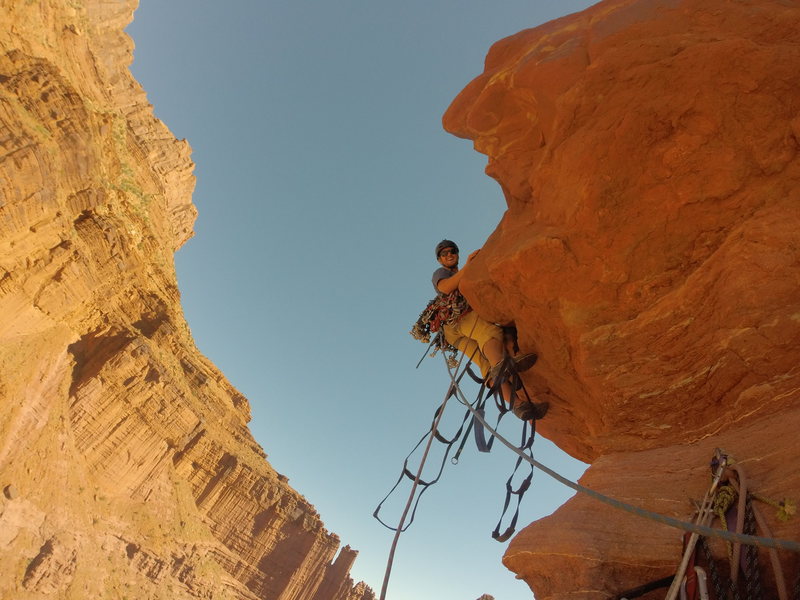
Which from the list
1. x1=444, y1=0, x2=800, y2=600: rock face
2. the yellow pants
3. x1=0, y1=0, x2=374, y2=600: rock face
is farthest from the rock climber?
x1=0, y1=0, x2=374, y2=600: rock face

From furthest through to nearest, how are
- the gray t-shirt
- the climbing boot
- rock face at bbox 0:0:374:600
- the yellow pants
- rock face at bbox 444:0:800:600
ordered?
rock face at bbox 0:0:374:600, the gray t-shirt, the yellow pants, the climbing boot, rock face at bbox 444:0:800:600

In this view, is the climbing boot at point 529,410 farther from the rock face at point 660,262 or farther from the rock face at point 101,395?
the rock face at point 101,395

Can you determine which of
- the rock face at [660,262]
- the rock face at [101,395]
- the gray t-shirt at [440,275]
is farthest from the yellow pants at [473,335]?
the rock face at [101,395]

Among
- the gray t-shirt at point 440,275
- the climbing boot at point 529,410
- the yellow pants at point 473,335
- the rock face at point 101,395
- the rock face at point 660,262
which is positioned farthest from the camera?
the rock face at point 101,395

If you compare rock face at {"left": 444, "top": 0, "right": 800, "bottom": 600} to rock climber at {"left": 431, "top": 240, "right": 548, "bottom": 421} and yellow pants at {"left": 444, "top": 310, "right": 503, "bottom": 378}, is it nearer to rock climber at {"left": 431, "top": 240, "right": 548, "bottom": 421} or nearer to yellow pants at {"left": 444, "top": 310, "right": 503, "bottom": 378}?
rock climber at {"left": 431, "top": 240, "right": 548, "bottom": 421}

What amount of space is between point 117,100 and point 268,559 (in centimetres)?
5643

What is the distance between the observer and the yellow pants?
6542mm

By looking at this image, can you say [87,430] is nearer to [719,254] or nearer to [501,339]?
[501,339]

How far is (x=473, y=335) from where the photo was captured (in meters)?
6.83

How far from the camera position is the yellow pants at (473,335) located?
6542 mm

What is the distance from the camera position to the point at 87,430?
32594mm

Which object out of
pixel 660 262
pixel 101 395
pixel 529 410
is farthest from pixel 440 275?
pixel 101 395

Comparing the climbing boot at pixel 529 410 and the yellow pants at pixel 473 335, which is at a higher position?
the yellow pants at pixel 473 335

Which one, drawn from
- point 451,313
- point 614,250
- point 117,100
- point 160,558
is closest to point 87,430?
point 160,558
